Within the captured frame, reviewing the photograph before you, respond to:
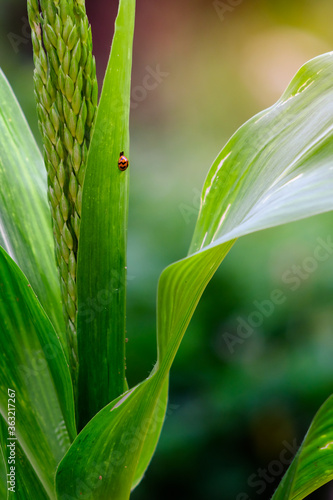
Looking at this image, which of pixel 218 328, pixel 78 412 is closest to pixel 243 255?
pixel 218 328

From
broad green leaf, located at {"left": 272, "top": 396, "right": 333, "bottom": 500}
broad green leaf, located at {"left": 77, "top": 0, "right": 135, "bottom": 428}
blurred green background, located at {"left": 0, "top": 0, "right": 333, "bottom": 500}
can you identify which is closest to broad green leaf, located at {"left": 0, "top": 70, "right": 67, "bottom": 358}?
broad green leaf, located at {"left": 77, "top": 0, "right": 135, "bottom": 428}

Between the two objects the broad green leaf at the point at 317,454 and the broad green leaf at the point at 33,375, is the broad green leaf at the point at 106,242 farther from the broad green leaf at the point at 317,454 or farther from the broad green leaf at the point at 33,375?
the broad green leaf at the point at 317,454

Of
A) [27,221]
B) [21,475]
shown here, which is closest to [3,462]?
[21,475]

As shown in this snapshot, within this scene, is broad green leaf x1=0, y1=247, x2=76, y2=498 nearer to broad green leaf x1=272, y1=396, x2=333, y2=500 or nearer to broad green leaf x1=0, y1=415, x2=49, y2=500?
broad green leaf x1=0, y1=415, x2=49, y2=500

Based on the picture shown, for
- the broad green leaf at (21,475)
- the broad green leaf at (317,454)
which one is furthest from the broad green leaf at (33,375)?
the broad green leaf at (317,454)

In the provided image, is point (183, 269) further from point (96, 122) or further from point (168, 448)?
point (168, 448)

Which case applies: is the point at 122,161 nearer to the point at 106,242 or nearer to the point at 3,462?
the point at 106,242
